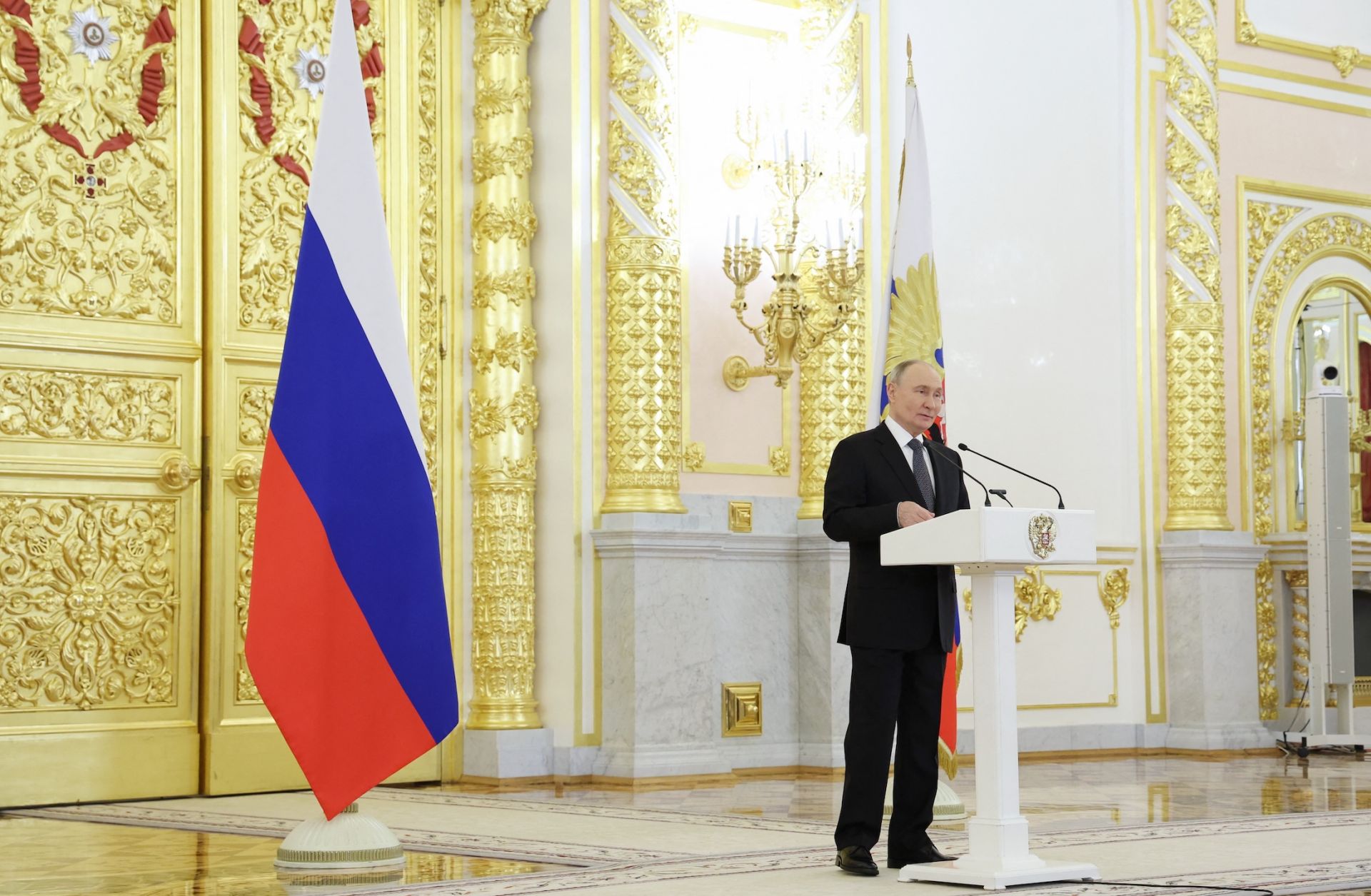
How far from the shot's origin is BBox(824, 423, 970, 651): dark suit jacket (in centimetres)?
440

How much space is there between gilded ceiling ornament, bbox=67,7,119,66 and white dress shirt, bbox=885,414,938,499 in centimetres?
371

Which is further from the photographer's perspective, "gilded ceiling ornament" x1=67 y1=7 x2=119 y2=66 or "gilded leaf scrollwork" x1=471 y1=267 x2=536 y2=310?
"gilded leaf scrollwork" x1=471 y1=267 x2=536 y2=310

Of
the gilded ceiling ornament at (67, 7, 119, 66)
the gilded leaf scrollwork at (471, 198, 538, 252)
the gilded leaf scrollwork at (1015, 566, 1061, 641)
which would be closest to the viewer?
the gilded ceiling ornament at (67, 7, 119, 66)

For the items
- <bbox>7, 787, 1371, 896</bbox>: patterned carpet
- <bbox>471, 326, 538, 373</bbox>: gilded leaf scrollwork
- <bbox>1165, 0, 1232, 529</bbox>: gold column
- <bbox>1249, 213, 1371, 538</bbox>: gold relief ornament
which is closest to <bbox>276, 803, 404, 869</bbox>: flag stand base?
<bbox>7, 787, 1371, 896</bbox>: patterned carpet

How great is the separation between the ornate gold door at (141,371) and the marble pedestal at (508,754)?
0.79 ft

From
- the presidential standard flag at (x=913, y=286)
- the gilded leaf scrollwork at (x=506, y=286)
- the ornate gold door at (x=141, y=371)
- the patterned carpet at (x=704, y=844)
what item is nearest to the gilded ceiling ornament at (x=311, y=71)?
the ornate gold door at (x=141, y=371)

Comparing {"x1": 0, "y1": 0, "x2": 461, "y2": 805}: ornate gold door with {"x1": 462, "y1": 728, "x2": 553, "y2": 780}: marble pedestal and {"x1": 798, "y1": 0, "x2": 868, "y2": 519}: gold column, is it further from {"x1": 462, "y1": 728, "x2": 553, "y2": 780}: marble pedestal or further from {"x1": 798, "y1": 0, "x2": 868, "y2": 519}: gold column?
{"x1": 798, "y1": 0, "x2": 868, "y2": 519}: gold column

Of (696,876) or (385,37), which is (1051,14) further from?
(696,876)

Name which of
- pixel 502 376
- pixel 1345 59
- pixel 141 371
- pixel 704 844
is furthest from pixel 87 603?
pixel 1345 59

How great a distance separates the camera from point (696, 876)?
4375 mm

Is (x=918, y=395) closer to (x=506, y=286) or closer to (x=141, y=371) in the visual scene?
(x=506, y=286)

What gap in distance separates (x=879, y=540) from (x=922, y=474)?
0.24m

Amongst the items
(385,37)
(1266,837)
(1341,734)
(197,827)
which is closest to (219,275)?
(385,37)

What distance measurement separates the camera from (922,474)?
4.57 m
